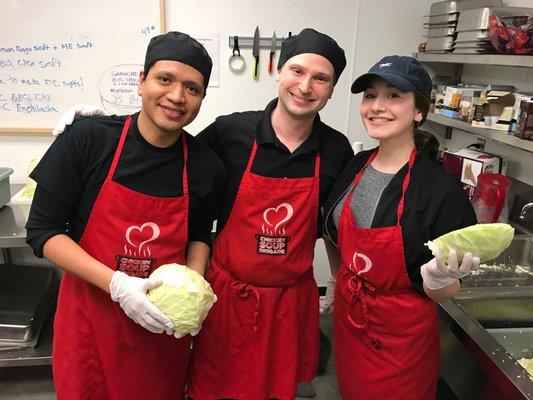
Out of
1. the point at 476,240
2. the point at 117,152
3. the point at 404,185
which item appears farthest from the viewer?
the point at 404,185

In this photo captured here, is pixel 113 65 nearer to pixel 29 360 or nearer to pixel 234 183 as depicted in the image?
pixel 234 183

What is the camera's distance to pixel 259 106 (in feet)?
8.28

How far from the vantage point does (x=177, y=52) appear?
3.68ft

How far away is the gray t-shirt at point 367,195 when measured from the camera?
4.39 feet

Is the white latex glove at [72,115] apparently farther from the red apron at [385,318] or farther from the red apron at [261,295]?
the red apron at [385,318]

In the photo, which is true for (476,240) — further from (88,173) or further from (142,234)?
(88,173)

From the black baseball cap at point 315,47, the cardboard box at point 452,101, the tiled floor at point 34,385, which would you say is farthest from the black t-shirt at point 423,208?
the tiled floor at point 34,385

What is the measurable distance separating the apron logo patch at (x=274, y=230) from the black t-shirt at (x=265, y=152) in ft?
0.39

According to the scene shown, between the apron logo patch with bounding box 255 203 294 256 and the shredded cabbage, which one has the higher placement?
the apron logo patch with bounding box 255 203 294 256

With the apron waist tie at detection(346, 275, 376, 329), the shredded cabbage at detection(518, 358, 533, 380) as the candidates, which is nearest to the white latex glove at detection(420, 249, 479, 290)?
the apron waist tie at detection(346, 275, 376, 329)

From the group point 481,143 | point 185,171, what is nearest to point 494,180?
point 481,143

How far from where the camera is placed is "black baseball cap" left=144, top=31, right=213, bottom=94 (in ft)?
3.69

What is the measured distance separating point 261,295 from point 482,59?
141cm

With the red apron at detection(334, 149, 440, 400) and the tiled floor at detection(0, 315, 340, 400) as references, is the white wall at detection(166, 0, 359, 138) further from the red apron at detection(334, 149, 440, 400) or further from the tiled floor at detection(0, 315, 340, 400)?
the tiled floor at detection(0, 315, 340, 400)
